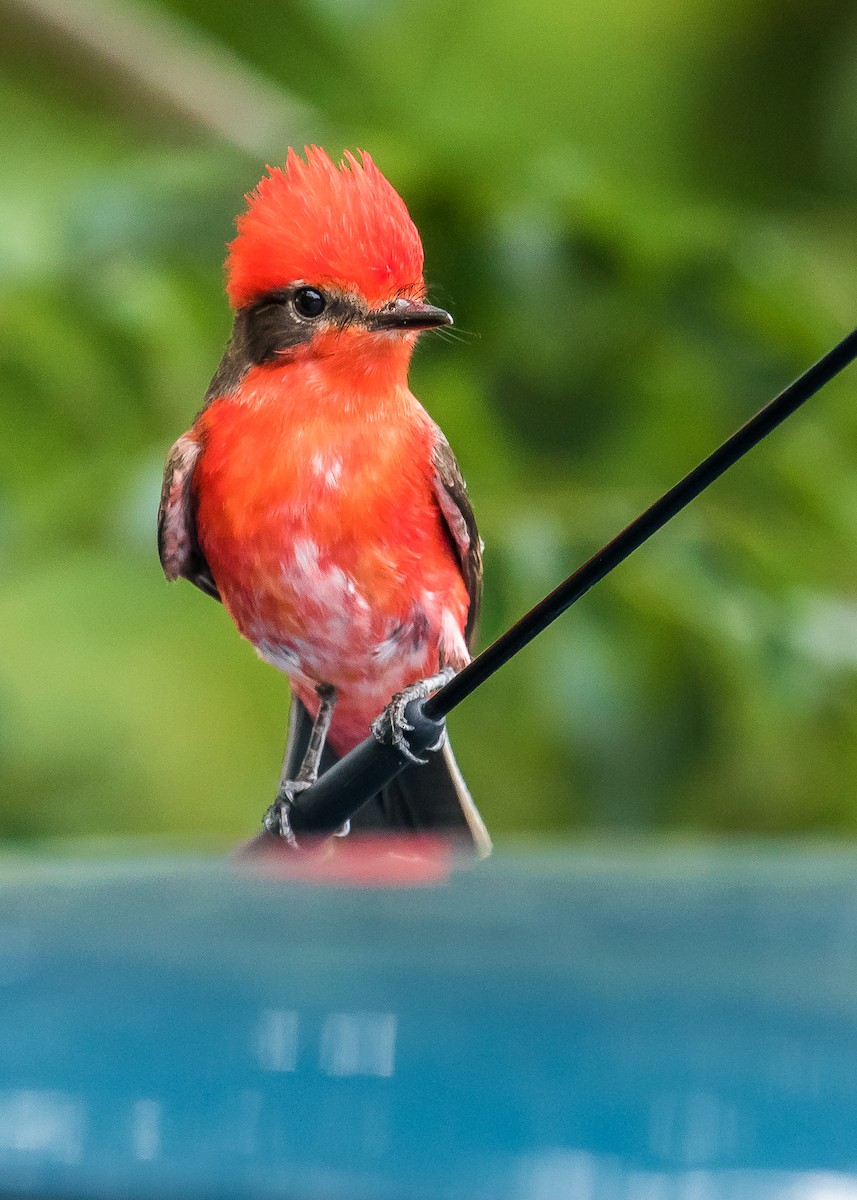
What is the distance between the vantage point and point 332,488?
67 cm

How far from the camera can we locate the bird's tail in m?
0.72

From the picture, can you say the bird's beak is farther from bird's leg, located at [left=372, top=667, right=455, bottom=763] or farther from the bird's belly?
bird's leg, located at [left=372, top=667, right=455, bottom=763]

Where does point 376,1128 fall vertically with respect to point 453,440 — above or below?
below

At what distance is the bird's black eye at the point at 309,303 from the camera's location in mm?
649

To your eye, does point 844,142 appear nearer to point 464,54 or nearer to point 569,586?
point 464,54

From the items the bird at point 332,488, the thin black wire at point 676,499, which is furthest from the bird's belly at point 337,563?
the thin black wire at point 676,499

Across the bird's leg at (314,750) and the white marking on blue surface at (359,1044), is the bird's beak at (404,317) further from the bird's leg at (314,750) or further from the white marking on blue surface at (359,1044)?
the white marking on blue surface at (359,1044)

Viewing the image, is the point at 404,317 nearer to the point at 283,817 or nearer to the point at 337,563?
the point at 337,563

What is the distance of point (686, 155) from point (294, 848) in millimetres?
1672

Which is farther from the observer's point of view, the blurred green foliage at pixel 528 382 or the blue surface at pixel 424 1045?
the blurred green foliage at pixel 528 382

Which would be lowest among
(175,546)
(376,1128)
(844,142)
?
(376,1128)

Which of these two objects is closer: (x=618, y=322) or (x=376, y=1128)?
(x=376, y=1128)

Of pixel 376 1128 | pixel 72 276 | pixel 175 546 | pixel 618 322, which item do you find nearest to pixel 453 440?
pixel 618 322

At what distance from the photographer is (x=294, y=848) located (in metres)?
0.70
